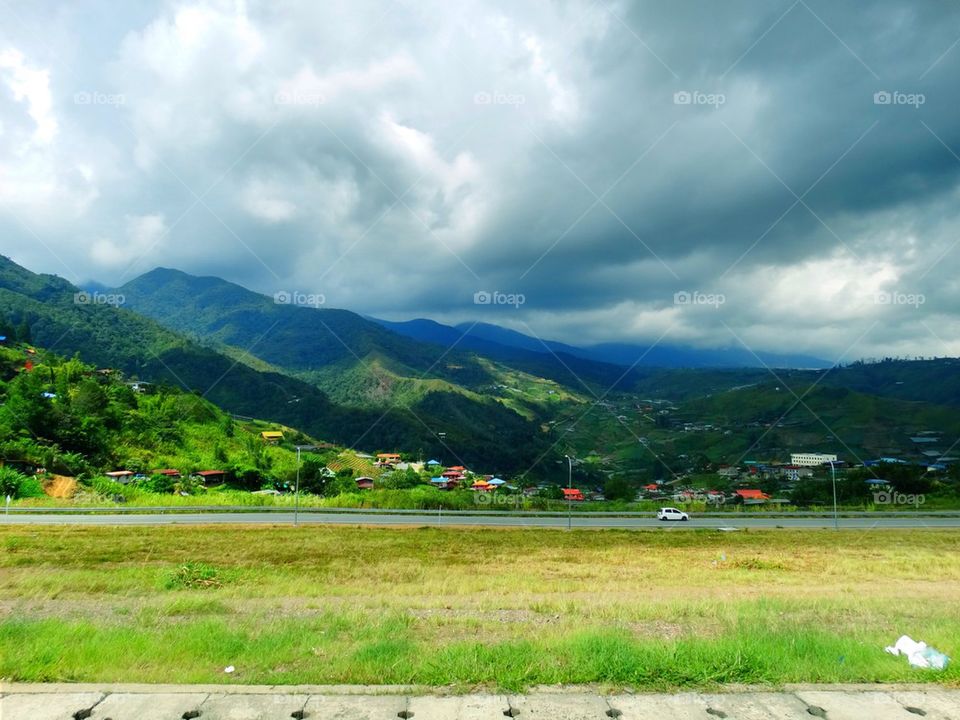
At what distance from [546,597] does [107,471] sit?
232ft

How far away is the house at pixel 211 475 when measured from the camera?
70625mm

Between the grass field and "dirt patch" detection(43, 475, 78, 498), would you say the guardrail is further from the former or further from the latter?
the grass field

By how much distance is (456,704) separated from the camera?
5.80 metres

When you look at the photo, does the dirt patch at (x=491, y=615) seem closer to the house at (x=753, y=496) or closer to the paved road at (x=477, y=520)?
the paved road at (x=477, y=520)

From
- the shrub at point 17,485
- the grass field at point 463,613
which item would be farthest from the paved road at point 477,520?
the shrub at point 17,485

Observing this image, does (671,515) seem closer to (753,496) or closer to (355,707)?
(753,496)

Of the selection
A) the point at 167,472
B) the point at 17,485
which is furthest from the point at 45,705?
the point at 167,472

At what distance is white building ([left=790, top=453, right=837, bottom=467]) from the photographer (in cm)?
11831

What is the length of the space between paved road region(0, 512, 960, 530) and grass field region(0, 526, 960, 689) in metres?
10.9

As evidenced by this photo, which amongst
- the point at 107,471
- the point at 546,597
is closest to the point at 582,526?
the point at 546,597

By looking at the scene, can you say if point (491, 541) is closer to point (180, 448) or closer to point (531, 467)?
point (180, 448)

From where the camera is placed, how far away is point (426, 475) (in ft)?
302

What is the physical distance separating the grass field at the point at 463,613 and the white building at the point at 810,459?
3804 inches

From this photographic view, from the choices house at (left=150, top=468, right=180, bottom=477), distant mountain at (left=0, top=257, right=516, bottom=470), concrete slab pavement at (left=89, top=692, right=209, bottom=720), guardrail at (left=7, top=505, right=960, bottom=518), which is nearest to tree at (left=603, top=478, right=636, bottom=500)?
guardrail at (left=7, top=505, right=960, bottom=518)
